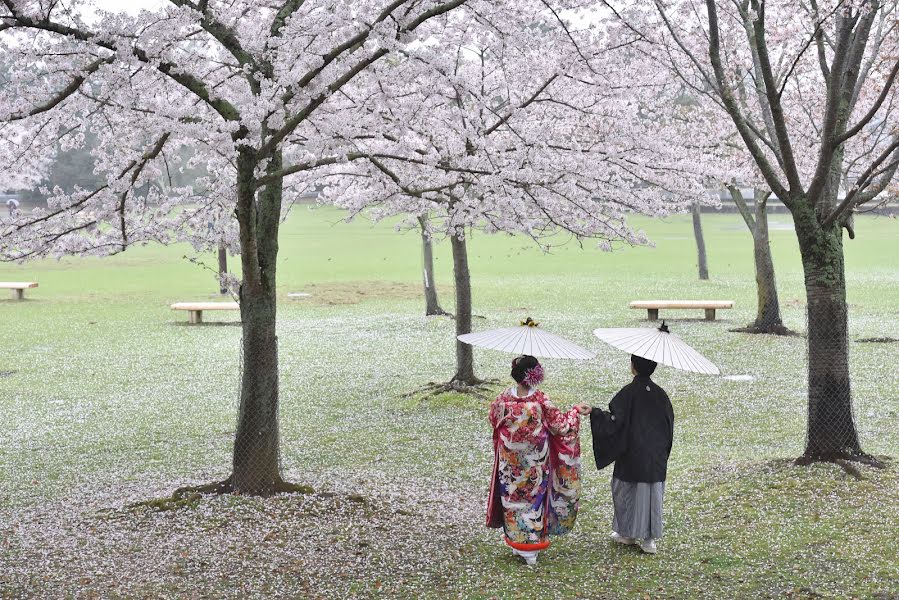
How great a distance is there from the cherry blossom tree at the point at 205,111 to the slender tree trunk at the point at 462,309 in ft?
13.3

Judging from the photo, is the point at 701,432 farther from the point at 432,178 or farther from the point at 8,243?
the point at 8,243

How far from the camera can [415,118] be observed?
9.34 m

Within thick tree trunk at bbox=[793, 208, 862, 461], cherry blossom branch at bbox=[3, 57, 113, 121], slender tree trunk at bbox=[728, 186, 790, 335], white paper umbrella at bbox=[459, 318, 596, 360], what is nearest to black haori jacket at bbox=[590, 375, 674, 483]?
white paper umbrella at bbox=[459, 318, 596, 360]

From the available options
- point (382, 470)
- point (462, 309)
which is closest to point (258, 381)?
point (382, 470)

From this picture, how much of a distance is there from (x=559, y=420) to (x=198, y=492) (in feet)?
11.4

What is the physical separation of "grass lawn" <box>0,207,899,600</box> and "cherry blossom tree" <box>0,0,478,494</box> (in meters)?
1.31

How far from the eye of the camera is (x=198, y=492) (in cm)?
791

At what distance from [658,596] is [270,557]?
268 centimetres

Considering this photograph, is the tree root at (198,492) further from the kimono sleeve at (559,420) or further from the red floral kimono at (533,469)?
the kimono sleeve at (559,420)

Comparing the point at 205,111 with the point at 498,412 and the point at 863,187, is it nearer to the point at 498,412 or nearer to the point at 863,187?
the point at 498,412

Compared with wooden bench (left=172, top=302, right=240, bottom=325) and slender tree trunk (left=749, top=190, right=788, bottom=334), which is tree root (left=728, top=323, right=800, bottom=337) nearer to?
slender tree trunk (left=749, top=190, right=788, bottom=334)

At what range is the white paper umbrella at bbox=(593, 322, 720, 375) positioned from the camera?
6.09 meters

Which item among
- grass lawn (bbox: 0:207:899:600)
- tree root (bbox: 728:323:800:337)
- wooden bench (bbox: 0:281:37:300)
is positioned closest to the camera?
grass lawn (bbox: 0:207:899:600)

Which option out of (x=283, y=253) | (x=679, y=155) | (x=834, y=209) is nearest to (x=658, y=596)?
(x=834, y=209)
